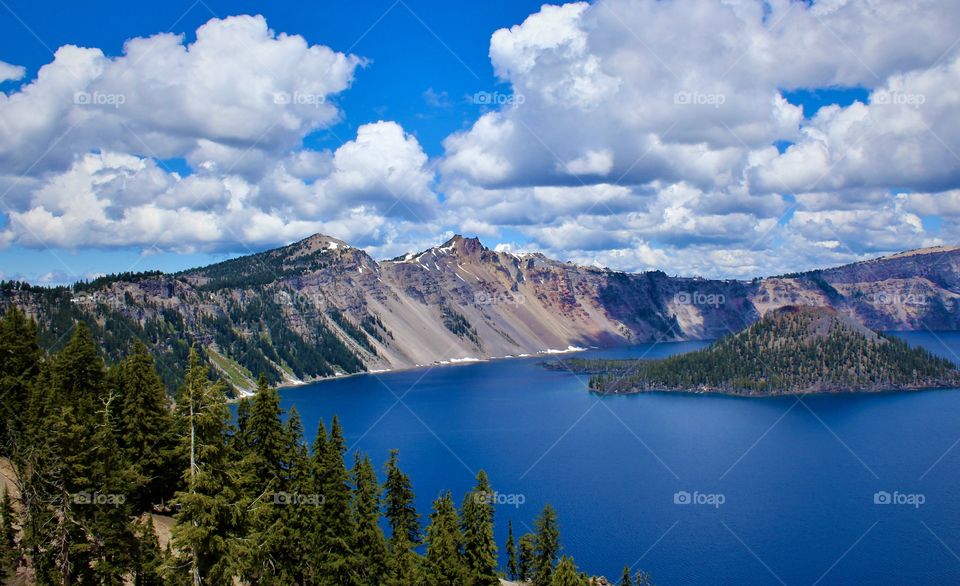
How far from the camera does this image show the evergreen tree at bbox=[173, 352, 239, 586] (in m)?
23.5

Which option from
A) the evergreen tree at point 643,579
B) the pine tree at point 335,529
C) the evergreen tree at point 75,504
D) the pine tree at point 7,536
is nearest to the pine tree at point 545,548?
the evergreen tree at point 643,579

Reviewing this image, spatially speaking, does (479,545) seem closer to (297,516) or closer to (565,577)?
(565,577)

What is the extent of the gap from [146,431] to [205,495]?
25423mm

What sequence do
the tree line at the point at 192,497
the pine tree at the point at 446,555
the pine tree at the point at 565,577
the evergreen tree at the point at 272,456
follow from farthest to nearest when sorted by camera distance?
1. the pine tree at the point at 565,577
2. the evergreen tree at the point at 272,456
3. the pine tree at the point at 446,555
4. the tree line at the point at 192,497

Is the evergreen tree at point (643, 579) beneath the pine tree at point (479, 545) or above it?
beneath

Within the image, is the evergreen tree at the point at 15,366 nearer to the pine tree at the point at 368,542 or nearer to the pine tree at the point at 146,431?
the pine tree at the point at 146,431

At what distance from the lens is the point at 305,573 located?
146 ft

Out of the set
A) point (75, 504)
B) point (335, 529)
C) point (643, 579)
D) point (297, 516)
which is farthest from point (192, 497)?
point (643, 579)

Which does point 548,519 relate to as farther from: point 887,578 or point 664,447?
point 664,447

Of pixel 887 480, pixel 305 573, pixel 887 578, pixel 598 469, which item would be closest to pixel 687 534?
pixel 887 578

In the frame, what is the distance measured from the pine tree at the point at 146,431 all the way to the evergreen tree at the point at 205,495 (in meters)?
20.6

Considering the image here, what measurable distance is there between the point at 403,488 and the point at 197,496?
3156 centimetres

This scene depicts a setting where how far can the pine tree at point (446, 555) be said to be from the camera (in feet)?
133

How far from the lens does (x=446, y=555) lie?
40906 mm
